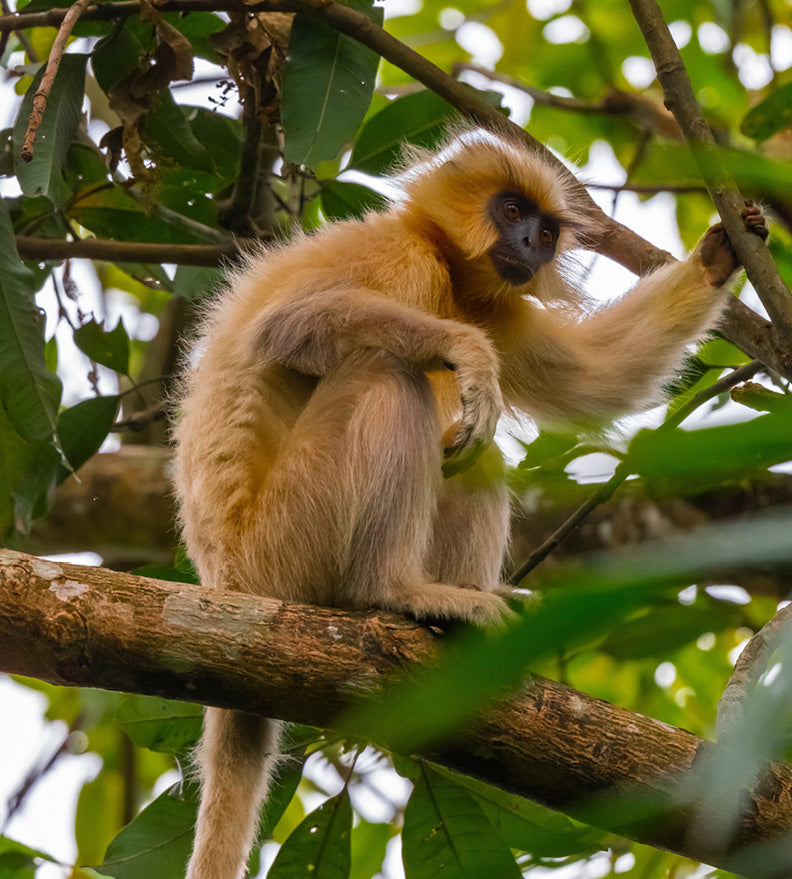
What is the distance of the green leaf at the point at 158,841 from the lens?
392cm

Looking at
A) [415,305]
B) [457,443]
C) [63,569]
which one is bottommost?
[63,569]

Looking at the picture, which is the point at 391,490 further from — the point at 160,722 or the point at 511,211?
the point at 511,211

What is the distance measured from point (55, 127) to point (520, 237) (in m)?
2.08

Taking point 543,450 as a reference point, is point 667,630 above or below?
below

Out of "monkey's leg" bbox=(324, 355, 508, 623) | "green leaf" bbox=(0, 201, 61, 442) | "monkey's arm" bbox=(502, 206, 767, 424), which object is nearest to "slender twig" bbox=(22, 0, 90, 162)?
"green leaf" bbox=(0, 201, 61, 442)

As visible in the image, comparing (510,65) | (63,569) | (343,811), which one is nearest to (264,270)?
(63,569)

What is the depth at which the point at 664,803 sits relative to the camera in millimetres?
1036

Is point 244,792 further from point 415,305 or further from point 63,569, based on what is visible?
point 415,305

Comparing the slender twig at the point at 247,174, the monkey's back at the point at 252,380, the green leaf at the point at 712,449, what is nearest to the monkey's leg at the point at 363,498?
the monkey's back at the point at 252,380

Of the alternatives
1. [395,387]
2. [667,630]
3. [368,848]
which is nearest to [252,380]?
[395,387]

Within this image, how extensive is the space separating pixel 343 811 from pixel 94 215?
3.15 m

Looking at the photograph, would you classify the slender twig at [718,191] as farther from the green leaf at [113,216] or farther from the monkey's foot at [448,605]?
the green leaf at [113,216]

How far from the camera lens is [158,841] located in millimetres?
4078

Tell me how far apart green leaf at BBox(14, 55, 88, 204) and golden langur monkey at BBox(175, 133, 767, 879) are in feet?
2.92
